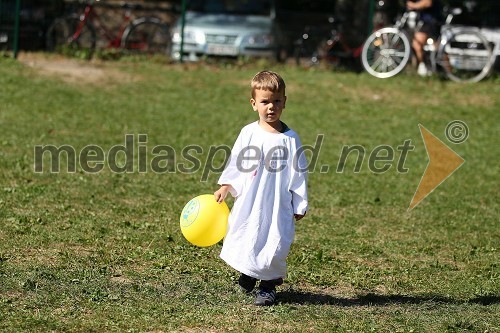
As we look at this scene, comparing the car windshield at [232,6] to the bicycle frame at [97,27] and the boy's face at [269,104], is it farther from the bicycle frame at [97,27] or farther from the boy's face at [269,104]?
the boy's face at [269,104]

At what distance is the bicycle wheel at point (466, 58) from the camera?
18.5 metres

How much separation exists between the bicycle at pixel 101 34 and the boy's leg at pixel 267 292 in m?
13.7

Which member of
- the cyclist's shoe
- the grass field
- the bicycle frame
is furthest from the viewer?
the bicycle frame

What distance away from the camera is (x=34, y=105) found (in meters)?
15.6

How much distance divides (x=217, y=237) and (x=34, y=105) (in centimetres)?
929

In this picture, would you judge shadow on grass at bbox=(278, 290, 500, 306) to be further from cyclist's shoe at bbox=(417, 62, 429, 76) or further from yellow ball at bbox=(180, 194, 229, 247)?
cyclist's shoe at bbox=(417, 62, 429, 76)

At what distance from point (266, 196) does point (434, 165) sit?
7.03 metres

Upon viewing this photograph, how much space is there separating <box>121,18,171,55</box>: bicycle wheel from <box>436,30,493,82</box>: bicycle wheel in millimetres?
5794

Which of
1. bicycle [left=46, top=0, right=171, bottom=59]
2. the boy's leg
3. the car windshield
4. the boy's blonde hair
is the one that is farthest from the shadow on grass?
the car windshield

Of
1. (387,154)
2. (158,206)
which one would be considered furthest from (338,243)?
(387,154)

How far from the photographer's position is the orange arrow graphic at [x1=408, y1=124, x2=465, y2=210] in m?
11.8

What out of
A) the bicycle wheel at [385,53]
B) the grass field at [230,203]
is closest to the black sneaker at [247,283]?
the grass field at [230,203]

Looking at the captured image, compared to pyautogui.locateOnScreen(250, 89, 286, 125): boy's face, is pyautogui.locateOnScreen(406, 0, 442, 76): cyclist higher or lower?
higher

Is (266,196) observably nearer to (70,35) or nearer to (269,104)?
(269,104)
